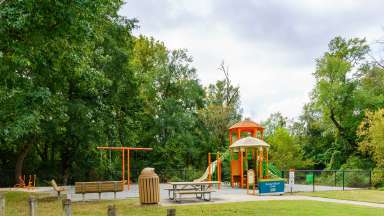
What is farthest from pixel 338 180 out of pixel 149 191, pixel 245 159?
pixel 149 191

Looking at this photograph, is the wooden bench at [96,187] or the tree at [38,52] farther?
the wooden bench at [96,187]

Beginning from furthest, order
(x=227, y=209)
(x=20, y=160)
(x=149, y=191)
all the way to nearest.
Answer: (x=20, y=160), (x=149, y=191), (x=227, y=209)

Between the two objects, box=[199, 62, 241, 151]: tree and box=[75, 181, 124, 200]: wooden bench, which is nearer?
box=[75, 181, 124, 200]: wooden bench

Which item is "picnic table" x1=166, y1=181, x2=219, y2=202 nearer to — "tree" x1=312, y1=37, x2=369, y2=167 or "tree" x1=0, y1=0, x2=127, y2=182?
"tree" x1=0, y1=0, x2=127, y2=182

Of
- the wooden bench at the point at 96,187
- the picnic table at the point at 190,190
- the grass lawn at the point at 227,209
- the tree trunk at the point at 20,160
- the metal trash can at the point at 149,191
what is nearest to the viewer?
the grass lawn at the point at 227,209

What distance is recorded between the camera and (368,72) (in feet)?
128

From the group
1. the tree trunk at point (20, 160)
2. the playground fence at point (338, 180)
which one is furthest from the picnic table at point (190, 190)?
the tree trunk at point (20, 160)

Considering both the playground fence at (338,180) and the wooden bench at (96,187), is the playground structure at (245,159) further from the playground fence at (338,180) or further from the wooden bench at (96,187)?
the wooden bench at (96,187)

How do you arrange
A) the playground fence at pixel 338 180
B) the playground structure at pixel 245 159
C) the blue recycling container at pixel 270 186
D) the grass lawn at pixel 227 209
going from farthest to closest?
the playground fence at pixel 338 180 < the playground structure at pixel 245 159 < the blue recycling container at pixel 270 186 < the grass lawn at pixel 227 209

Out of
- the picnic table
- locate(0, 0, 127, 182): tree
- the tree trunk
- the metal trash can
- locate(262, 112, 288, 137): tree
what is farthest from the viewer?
locate(262, 112, 288, 137): tree

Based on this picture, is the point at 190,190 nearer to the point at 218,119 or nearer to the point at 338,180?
the point at 338,180

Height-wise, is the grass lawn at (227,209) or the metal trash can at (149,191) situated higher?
the metal trash can at (149,191)

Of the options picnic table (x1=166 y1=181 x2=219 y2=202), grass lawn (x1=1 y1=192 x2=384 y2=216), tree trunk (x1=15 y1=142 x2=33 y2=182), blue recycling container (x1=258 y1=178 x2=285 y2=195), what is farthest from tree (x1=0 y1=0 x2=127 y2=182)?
tree trunk (x1=15 y1=142 x2=33 y2=182)

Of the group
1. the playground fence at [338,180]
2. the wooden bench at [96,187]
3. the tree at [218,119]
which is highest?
the tree at [218,119]
